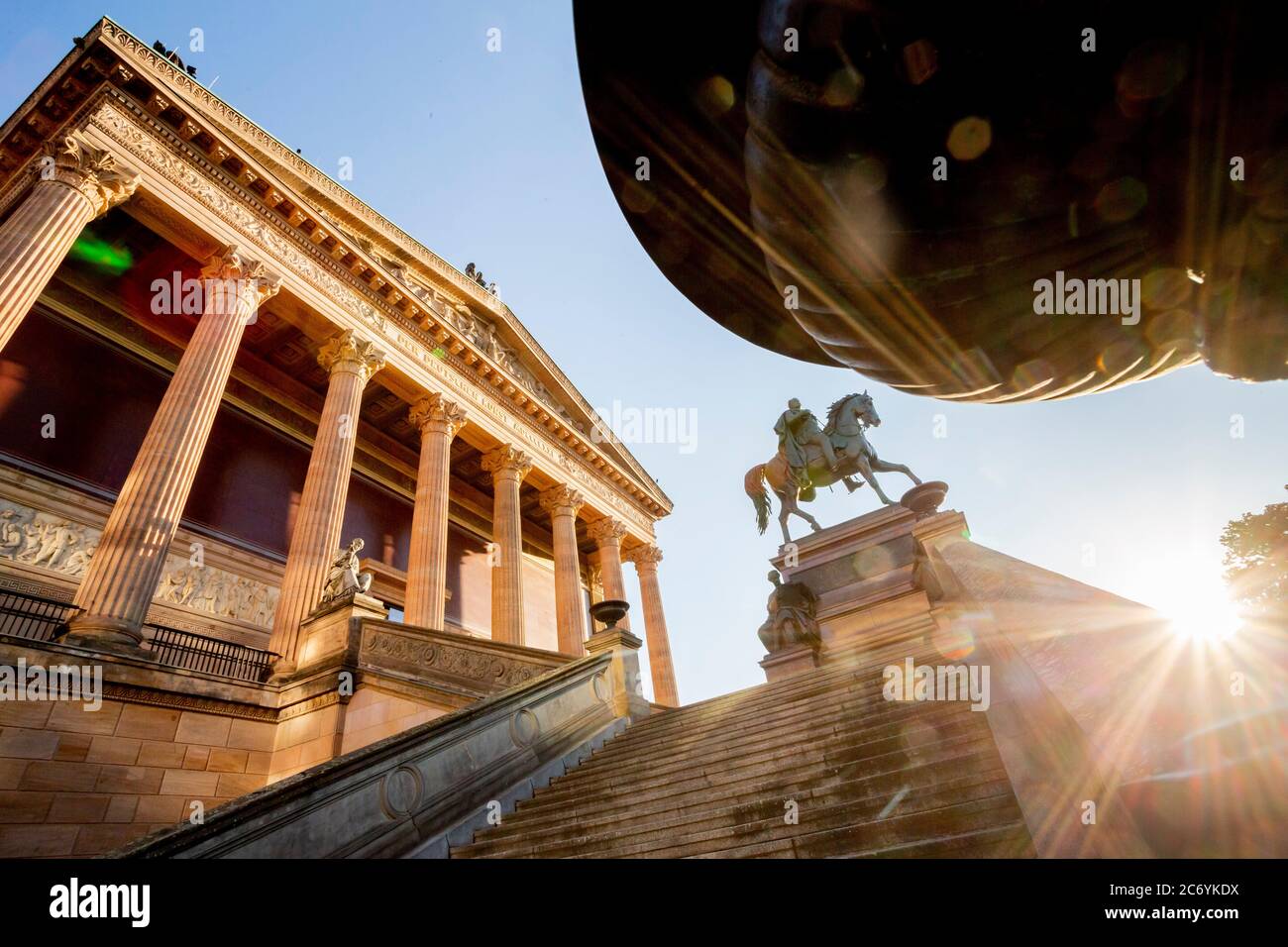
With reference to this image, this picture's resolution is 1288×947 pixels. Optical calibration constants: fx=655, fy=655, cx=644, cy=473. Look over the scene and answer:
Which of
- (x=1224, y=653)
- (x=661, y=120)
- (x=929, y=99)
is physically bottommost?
(x=1224, y=653)

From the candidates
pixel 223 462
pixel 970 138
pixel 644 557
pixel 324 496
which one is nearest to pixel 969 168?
pixel 970 138

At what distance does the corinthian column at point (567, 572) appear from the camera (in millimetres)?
20516

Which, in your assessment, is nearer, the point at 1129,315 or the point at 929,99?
the point at 929,99

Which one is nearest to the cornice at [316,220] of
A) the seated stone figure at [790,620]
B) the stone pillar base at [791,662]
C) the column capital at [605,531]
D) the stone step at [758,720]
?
the column capital at [605,531]

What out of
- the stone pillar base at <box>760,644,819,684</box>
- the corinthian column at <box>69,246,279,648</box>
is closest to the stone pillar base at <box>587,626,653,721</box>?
the stone pillar base at <box>760,644,819,684</box>

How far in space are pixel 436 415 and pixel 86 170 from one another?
Result: 881 cm

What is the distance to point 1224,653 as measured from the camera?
1.89m

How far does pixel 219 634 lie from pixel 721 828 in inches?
589

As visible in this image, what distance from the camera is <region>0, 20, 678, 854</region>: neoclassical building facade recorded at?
893 centimetres

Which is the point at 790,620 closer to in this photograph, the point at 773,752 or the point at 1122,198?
the point at 773,752

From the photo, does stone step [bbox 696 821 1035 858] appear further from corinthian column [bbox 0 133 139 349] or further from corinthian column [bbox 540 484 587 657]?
corinthian column [bbox 540 484 587 657]

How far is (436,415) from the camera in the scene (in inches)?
731
